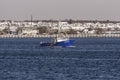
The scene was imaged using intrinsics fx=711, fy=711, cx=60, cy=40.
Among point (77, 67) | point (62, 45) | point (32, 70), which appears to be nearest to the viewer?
point (32, 70)

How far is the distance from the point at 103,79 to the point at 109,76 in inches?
94.1

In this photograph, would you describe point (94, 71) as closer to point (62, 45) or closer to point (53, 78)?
point (53, 78)

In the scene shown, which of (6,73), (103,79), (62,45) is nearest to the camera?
(103,79)

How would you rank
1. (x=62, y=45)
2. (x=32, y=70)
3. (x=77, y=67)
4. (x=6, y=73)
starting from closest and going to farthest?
(x=6, y=73)
(x=32, y=70)
(x=77, y=67)
(x=62, y=45)

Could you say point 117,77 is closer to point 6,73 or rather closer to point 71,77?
point 71,77

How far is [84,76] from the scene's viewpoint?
54.2 meters

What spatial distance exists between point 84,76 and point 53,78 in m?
2.98

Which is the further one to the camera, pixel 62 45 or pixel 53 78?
pixel 62 45

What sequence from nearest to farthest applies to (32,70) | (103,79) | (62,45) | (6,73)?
(103,79), (6,73), (32,70), (62,45)

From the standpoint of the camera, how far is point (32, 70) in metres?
60.6

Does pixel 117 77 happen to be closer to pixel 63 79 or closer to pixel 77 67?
pixel 63 79

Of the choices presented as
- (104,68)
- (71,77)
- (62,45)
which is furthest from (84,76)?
(62,45)

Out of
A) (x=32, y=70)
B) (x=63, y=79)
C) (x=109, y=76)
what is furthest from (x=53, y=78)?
(x=32, y=70)

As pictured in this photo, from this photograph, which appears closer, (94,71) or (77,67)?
(94,71)
